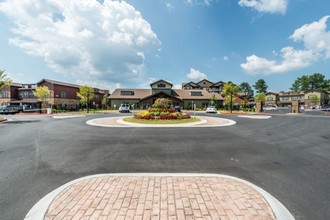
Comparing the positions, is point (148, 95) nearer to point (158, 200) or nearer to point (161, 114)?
point (161, 114)

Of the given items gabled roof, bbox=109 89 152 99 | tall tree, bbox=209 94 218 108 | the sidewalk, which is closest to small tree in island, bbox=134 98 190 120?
the sidewalk

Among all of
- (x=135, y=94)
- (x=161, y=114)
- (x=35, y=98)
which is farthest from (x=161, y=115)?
(x=35, y=98)

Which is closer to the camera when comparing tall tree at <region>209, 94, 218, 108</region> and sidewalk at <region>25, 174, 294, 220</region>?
sidewalk at <region>25, 174, 294, 220</region>

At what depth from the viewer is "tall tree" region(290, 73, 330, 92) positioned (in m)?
98.0

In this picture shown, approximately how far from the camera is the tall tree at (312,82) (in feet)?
322

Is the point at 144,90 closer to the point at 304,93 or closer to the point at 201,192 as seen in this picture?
the point at 201,192

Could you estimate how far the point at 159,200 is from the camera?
11.5 feet

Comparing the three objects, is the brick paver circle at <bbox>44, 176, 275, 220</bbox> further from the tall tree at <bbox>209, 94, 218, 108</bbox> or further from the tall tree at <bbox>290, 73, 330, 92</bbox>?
the tall tree at <bbox>290, 73, 330, 92</bbox>

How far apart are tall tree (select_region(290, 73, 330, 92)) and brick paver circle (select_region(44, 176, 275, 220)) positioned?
12347cm

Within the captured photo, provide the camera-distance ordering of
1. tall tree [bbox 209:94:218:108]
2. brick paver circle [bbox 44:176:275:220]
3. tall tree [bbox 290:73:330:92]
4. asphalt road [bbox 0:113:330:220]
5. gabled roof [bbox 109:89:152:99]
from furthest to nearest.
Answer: tall tree [bbox 290:73:330:92] → gabled roof [bbox 109:89:152:99] → tall tree [bbox 209:94:218:108] → asphalt road [bbox 0:113:330:220] → brick paver circle [bbox 44:176:275:220]

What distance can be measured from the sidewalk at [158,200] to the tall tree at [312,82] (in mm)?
123319

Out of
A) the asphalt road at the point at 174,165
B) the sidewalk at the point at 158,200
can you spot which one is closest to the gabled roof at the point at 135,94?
the asphalt road at the point at 174,165

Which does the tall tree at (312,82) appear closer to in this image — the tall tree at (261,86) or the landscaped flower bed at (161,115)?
the tall tree at (261,86)

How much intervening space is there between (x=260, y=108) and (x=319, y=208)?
42.9 meters
